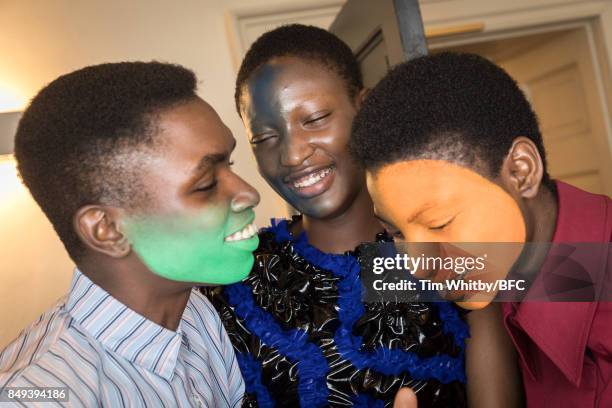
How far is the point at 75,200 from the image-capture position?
106 cm

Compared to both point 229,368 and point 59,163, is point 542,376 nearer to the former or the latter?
point 229,368

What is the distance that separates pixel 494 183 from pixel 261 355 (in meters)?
0.66

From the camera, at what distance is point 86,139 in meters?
1.04

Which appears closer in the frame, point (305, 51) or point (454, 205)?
point (454, 205)

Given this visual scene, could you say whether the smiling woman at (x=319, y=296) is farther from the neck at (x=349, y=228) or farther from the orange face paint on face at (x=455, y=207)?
the orange face paint on face at (x=455, y=207)

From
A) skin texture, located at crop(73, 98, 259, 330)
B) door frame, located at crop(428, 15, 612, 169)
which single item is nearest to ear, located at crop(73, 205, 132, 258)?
skin texture, located at crop(73, 98, 259, 330)

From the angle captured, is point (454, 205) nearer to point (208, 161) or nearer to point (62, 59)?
point (208, 161)

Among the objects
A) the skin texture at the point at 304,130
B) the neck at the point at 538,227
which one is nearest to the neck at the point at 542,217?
the neck at the point at 538,227

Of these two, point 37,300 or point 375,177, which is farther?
point 37,300

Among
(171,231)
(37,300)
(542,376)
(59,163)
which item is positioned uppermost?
(59,163)

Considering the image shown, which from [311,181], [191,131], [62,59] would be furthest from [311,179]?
[62,59]

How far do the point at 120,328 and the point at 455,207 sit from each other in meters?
0.63

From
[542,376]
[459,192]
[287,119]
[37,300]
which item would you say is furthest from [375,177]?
[37,300]

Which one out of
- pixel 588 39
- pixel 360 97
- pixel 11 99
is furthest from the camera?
pixel 588 39
